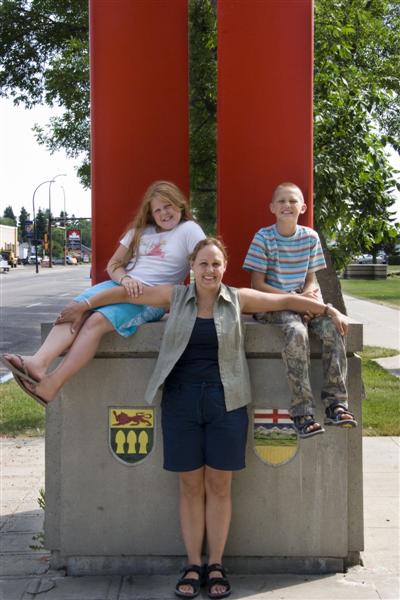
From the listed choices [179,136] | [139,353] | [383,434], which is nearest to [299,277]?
[139,353]

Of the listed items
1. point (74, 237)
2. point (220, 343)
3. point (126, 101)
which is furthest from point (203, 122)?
point (74, 237)

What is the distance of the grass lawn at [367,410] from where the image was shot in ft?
26.1

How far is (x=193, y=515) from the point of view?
402 cm

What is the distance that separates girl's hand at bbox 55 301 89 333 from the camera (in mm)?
3979

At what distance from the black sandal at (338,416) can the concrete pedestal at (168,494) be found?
0.94 feet

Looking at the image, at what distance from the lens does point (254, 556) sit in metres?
4.28

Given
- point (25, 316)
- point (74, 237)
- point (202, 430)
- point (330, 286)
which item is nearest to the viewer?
point (202, 430)

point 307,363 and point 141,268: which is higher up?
point 141,268

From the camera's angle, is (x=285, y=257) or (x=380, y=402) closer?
(x=285, y=257)

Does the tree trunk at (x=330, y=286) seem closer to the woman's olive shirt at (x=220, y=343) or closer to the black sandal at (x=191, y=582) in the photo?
the woman's olive shirt at (x=220, y=343)

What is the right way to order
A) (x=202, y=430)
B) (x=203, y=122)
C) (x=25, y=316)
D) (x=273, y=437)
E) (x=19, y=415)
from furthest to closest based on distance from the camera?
(x=25, y=316), (x=19, y=415), (x=203, y=122), (x=273, y=437), (x=202, y=430)

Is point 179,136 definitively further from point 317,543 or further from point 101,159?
point 317,543

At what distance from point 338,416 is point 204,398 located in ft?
2.13

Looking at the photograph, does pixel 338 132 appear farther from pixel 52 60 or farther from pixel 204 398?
pixel 52 60
